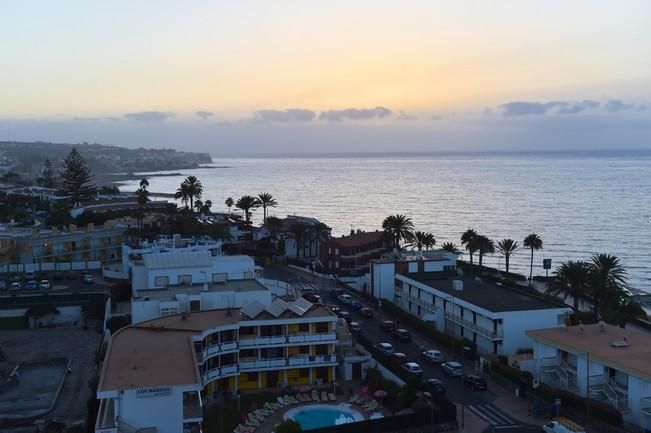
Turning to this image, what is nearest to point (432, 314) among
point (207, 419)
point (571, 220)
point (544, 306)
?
point (544, 306)

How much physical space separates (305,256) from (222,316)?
3494cm

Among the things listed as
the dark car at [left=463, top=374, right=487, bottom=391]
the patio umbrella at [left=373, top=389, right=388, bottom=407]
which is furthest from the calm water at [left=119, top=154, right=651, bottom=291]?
the patio umbrella at [left=373, top=389, right=388, bottom=407]

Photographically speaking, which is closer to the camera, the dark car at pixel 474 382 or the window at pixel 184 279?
the dark car at pixel 474 382

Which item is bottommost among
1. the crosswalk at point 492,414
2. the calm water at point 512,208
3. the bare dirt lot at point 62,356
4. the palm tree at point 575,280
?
the calm water at point 512,208

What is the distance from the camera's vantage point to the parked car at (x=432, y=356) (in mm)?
31188

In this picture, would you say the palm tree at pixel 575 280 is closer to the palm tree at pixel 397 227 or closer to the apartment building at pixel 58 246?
the palm tree at pixel 397 227

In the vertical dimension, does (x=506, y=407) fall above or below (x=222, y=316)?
below

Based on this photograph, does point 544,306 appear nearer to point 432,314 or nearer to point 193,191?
point 432,314

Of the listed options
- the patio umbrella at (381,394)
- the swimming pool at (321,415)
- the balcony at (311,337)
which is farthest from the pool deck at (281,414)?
the balcony at (311,337)

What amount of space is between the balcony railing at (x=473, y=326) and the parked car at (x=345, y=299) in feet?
25.8

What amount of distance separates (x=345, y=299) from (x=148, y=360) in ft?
72.6

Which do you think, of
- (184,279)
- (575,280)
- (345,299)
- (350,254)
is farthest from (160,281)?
(350,254)

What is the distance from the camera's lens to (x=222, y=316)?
29.0m

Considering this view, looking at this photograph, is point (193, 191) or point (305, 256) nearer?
point (305, 256)
